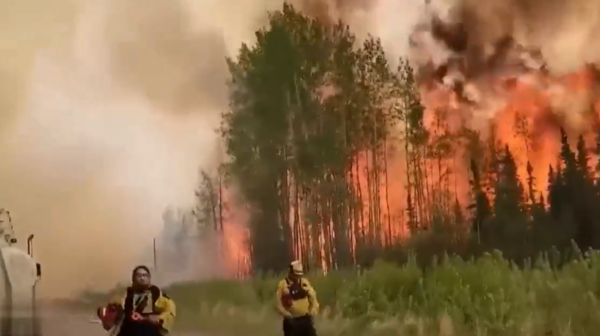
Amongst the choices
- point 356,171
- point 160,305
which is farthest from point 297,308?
point 356,171

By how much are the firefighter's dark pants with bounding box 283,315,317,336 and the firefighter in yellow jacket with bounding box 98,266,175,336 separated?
1.42 ft

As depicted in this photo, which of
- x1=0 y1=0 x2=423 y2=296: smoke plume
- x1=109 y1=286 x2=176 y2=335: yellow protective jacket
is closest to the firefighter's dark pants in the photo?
x1=109 y1=286 x2=176 y2=335: yellow protective jacket

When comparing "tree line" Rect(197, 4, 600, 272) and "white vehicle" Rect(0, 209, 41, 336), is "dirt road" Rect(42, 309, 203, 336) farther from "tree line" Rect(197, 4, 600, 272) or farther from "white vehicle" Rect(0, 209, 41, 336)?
"tree line" Rect(197, 4, 600, 272)

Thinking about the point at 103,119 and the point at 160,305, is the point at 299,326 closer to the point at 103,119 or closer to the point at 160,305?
the point at 160,305

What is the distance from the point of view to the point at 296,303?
10.3 feet

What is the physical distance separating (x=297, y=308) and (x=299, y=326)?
7 cm

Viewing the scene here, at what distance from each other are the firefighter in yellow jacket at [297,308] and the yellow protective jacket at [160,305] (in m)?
0.41

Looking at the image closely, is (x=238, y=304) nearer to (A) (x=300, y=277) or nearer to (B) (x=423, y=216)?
(A) (x=300, y=277)

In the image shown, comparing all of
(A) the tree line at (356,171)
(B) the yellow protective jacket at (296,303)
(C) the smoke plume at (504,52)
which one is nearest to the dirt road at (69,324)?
(B) the yellow protective jacket at (296,303)

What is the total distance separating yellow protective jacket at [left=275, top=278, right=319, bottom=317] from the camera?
313 centimetres

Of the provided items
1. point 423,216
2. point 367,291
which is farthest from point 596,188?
point 367,291

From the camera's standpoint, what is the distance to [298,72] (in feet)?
11.4

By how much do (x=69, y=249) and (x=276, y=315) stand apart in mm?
843

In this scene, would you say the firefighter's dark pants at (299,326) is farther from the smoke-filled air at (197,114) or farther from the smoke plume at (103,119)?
the smoke plume at (103,119)
